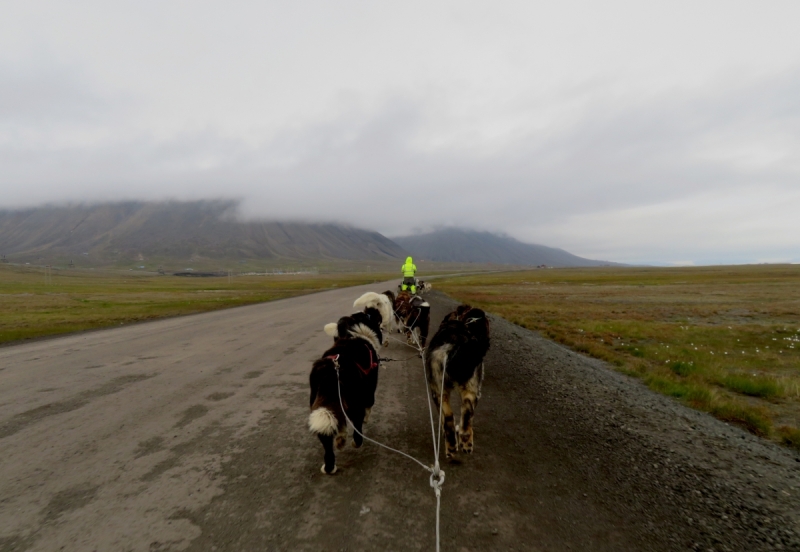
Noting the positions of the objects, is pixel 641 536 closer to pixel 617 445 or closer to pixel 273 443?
pixel 617 445

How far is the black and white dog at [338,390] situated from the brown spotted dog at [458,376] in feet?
3.15

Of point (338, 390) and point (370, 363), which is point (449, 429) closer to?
point (370, 363)

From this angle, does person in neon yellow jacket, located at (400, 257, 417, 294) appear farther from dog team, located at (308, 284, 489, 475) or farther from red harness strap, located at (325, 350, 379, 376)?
red harness strap, located at (325, 350, 379, 376)

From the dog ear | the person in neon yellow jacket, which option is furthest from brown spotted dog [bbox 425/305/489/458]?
the person in neon yellow jacket

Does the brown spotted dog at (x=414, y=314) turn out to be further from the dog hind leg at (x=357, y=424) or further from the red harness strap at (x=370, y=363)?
the dog hind leg at (x=357, y=424)

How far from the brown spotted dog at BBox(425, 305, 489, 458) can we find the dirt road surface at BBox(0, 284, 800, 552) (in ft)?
1.04

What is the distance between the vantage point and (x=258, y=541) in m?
3.29

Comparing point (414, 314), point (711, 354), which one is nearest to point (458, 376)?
point (414, 314)

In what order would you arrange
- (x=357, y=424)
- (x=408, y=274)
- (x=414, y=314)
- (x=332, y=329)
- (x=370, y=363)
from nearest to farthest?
(x=357, y=424)
(x=370, y=363)
(x=332, y=329)
(x=414, y=314)
(x=408, y=274)

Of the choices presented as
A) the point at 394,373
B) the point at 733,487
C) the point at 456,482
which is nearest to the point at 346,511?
the point at 456,482

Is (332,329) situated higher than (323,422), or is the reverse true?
(332,329)

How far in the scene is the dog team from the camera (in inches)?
171

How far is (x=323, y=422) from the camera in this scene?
4.04 meters

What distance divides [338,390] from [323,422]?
1.48ft
